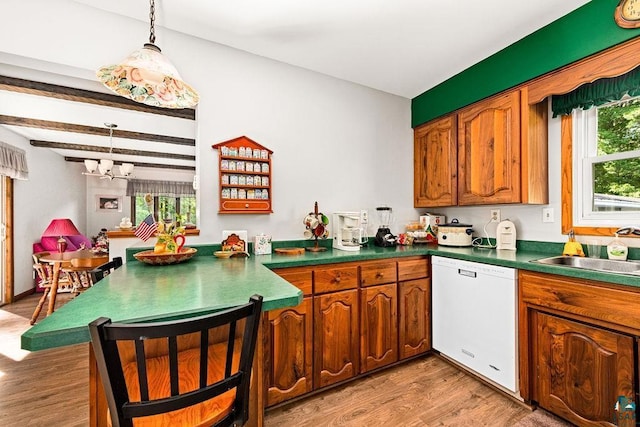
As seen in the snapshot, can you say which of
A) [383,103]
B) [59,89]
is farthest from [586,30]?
[59,89]

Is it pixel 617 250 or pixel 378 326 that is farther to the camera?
pixel 378 326

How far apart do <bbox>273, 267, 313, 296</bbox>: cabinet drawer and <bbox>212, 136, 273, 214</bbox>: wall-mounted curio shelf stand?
63cm

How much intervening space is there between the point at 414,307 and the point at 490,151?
4.59 ft

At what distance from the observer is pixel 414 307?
226 cm

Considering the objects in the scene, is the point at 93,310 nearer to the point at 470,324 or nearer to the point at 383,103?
the point at 470,324

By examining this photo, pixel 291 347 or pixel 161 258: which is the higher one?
pixel 161 258

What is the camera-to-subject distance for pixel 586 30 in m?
1.72

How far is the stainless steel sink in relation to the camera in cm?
165

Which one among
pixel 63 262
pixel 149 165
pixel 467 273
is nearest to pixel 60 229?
pixel 63 262

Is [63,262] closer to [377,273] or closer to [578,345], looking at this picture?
[377,273]

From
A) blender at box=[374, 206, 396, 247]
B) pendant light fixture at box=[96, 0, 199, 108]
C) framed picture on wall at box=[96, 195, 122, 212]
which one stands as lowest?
blender at box=[374, 206, 396, 247]

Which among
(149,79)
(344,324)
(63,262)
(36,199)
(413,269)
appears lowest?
(344,324)

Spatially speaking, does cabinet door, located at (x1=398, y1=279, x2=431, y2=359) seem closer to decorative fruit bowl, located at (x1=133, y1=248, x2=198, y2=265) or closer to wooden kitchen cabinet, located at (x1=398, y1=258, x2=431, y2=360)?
wooden kitchen cabinet, located at (x1=398, y1=258, x2=431, y2=360)

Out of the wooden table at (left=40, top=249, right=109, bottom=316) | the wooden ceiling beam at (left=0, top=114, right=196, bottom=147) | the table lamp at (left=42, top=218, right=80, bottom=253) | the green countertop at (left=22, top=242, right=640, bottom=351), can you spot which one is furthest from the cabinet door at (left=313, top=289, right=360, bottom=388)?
the table lamp at (left=42, top=218, right=80, bottom=253)
